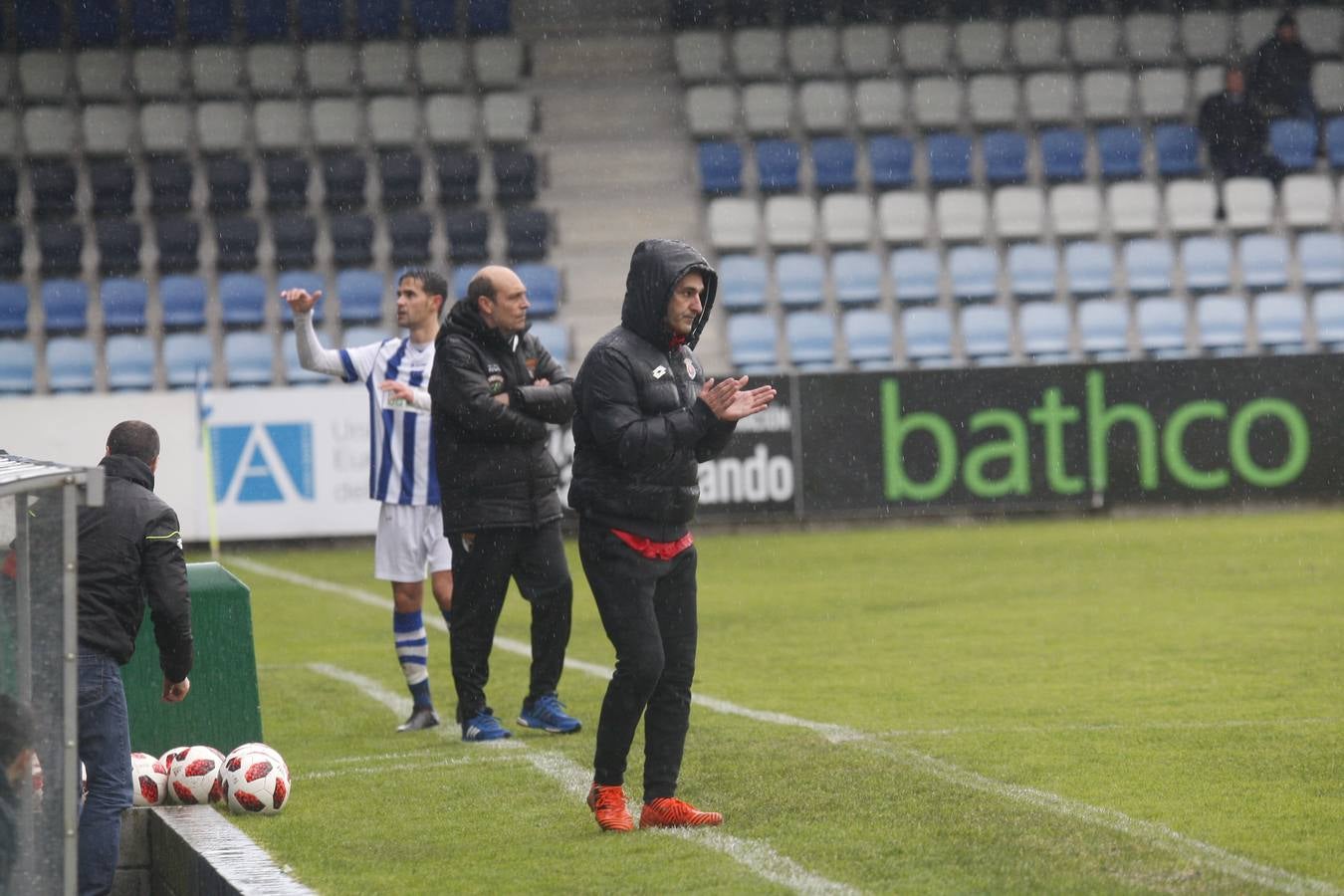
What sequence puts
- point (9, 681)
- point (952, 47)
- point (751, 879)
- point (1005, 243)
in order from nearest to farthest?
point (9, 681) → point (751, 879) → point (1005, 243) → point (952, 47)

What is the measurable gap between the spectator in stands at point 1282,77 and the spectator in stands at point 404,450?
60.8 ft

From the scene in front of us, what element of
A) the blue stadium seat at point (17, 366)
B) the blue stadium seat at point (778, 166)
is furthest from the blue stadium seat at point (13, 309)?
the blue stadium seat at point (778, 166)

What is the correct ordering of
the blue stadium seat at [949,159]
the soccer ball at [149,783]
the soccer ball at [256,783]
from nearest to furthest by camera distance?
the soccer ball at [256,783] < the soccer ball at [149,783] < the blue stadium seat at [949,159]

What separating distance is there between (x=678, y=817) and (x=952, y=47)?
22404 millimetres

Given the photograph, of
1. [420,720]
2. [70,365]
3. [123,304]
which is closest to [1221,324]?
[123,304]

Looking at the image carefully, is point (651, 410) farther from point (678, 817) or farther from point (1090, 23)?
point (1090, 23)

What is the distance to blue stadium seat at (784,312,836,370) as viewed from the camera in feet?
76.9

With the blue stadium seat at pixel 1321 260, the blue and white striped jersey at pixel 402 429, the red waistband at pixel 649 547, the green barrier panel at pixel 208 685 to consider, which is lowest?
the green barrier panel at pixel 208 685

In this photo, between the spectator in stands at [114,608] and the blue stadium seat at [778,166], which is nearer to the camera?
the spectator in stands at [114,608]

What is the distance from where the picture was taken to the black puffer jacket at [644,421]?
6.20 meters

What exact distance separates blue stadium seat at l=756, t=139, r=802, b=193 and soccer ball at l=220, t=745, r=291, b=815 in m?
19.2

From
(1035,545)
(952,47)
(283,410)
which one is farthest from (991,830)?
(952,47)

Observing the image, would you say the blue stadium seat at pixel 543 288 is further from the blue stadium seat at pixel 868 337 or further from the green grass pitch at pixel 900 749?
the green grass pitch at pixel 900 749

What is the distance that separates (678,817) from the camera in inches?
250
